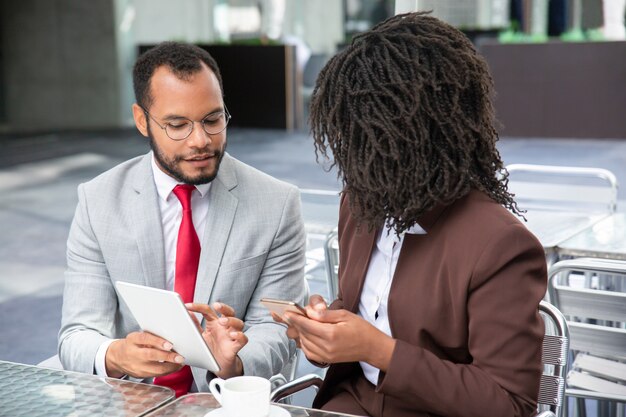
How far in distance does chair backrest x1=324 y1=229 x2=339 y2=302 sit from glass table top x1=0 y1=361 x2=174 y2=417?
4.67 ft

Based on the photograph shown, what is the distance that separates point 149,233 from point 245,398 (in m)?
0.87

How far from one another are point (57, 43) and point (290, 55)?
4.28m

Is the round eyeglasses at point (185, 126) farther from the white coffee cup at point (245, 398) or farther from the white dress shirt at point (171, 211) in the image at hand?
the white coffee cup at point (245, 398)

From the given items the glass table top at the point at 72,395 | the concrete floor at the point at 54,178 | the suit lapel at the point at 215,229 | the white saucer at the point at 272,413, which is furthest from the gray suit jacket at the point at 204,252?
the concrete floor at the point at 54,178

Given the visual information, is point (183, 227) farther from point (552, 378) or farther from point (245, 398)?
point (552, 378)

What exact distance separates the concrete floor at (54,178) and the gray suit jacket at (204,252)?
6.43ft

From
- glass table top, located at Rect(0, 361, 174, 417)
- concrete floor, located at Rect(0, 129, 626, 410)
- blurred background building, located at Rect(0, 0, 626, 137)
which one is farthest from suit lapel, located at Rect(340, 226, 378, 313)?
blurred background building, located at Rect(0, 0, 626, 137)

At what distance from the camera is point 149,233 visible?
212 cm

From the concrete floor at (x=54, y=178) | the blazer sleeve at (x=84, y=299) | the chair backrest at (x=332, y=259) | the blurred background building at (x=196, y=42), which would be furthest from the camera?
the blurred background building at (x=196, y=42)

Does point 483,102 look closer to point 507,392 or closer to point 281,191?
point 507,392

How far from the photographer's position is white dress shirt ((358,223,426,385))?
1.69m

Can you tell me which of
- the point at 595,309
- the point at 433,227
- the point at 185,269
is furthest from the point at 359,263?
the point at 595,309

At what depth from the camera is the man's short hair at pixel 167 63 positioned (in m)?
2.07

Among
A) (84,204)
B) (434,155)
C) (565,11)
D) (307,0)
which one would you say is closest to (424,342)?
(434,155)
